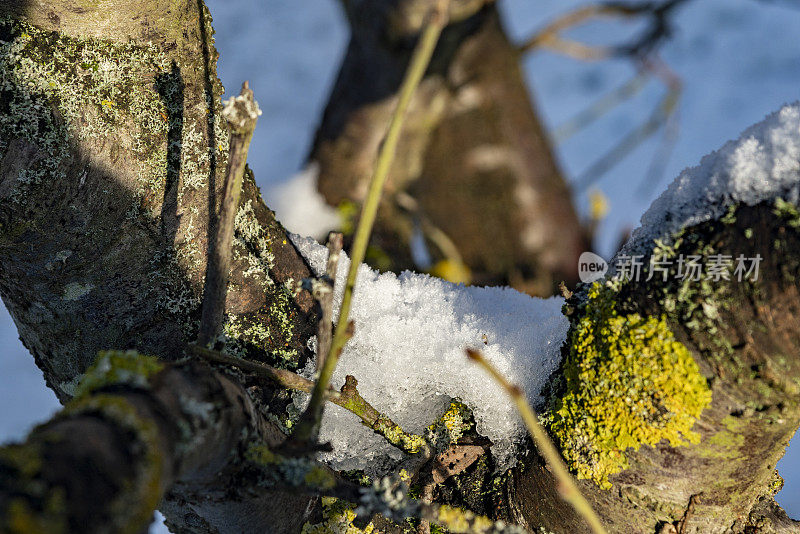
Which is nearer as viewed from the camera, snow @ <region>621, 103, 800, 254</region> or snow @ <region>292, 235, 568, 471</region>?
snow @ <region>621, 103, 800, 254</region>

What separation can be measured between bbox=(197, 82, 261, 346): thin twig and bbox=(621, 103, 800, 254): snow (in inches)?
21.0

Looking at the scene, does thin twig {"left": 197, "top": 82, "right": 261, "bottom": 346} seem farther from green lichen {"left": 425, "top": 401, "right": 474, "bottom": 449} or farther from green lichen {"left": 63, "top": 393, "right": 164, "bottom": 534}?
green lichen {"left": 425, "top": 401, "right": 474, "bottom": 449}

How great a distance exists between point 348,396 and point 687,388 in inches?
17.9

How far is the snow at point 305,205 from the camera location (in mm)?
1681

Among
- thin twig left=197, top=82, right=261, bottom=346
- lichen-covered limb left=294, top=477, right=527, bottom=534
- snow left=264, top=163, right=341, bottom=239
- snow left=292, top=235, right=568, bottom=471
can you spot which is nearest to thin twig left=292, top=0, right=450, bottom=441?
lichen-covered limb left=294, top=477, right=527, bottom=534

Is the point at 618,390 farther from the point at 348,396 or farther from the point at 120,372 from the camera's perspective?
the point at 120,372

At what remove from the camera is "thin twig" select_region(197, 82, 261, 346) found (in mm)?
596

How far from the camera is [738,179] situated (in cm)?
63

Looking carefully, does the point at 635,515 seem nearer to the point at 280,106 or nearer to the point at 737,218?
the point at 737,218

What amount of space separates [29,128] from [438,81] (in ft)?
3.66

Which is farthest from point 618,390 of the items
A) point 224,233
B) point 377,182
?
point 224,233

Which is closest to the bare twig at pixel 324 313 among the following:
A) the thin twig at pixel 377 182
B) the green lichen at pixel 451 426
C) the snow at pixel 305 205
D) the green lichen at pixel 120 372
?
the thin twig at pixel 377 182

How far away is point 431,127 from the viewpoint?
181cm

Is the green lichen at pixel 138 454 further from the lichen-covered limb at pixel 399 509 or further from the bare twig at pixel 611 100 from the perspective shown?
the bare twig at pixel 611 100
